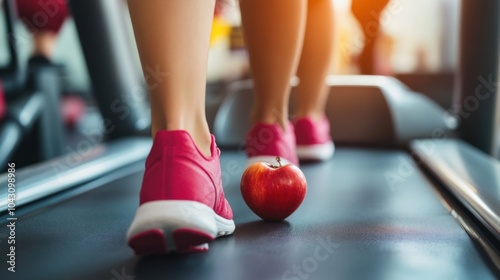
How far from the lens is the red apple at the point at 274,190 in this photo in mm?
1041

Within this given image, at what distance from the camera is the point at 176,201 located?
0.79 meters

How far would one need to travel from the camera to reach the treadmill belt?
80 cm

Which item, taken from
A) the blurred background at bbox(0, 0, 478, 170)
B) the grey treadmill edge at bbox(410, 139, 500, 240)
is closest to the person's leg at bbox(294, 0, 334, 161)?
the grey treadmill edge at bbox(410, 139, 500, 240)

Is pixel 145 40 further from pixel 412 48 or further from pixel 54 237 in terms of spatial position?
pixel 412 48

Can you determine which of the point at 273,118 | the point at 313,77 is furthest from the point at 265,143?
the point at 313,77

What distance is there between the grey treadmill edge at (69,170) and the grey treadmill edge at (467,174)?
101 cm

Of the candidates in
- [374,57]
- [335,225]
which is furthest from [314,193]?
[374,57]

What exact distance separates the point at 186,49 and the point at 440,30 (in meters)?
4.08

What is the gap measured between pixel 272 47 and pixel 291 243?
0.57 m

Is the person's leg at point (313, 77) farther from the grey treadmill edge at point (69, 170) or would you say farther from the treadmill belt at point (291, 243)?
the grey treadmill edge at point (69, 170)

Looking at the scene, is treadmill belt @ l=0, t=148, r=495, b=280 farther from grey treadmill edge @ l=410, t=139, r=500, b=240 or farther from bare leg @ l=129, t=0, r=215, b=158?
bare leg @ l=129, t=0, r=215, b=158

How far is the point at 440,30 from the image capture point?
177 inches

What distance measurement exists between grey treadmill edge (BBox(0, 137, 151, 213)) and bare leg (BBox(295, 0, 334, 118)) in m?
0.66

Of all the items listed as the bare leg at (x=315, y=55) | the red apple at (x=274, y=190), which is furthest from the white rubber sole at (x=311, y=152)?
the red apple at (x=274, y=190)
